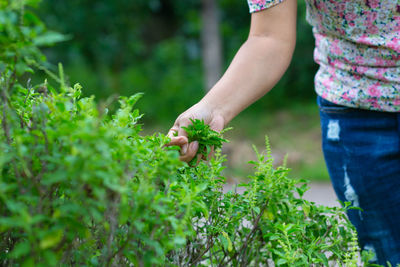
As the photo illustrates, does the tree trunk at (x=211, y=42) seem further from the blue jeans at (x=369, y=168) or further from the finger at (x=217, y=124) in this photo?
the finger at (x=217, y=124)

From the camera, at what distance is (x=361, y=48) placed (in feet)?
6.32

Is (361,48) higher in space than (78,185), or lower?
higher

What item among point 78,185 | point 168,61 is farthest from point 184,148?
point 168,61

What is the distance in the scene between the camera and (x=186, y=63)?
17.2 m

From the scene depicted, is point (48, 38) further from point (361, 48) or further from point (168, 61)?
point (168, 61)

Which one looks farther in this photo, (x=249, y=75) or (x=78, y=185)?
(x=249, y=75)

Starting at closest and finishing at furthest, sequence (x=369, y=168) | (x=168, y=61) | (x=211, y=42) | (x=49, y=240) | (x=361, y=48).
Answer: (x=49, y=240) < (x=361, y=48) < (x=369, y=168) < (x=211, y=42) < (x=168, y=61)

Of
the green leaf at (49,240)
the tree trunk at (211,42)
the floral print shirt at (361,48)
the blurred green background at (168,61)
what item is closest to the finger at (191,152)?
the floral print shirt at (361,48)

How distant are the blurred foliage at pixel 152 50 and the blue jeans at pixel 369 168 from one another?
30.8 ft

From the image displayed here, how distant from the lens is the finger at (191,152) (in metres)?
1.61

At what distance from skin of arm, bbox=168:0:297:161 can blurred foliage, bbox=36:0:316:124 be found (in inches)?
375

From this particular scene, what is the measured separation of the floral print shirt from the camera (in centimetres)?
185

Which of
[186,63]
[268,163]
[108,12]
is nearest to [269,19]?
[268,163]

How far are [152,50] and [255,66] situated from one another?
15.7m
